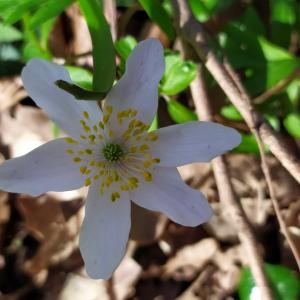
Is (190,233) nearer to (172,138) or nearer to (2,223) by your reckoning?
(2,223)

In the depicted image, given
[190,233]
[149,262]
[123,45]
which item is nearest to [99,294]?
[149,262]

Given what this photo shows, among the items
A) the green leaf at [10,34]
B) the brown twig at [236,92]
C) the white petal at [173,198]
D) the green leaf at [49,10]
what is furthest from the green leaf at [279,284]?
the green leaf at [10,34]

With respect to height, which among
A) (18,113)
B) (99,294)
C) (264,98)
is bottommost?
(99,294)

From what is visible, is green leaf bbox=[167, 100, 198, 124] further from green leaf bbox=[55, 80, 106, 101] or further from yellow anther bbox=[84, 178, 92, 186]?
green leaf bbox=[55, 80, 106, 101]

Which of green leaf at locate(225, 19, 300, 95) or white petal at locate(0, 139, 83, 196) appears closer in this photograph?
white petal at locate(0, 139, 83, 196)

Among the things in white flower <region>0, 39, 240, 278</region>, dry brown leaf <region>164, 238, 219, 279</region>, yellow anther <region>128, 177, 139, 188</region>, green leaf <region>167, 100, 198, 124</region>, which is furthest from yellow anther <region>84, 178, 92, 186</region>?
dry brown leaf <region>164, 238, 219, 279</region>
